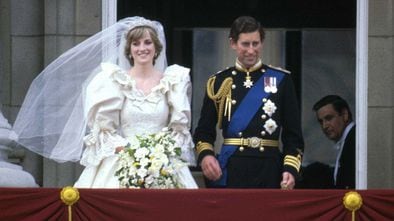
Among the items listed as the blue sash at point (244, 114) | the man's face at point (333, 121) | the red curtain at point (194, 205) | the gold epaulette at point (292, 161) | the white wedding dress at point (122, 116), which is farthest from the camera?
the man's face at point (333, 121)

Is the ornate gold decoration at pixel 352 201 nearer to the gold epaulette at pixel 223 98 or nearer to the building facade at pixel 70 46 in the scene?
the gold epaulette at pixel 223 98

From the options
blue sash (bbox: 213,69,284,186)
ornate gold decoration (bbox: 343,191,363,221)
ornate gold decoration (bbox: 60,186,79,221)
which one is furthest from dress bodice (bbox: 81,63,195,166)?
ornate gold decoration (bbox: 343,191,363,221)

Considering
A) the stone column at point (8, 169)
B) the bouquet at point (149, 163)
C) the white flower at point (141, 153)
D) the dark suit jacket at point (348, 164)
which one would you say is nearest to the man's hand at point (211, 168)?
the bouquet at point (149, 163)

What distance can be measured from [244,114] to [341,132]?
260 cm

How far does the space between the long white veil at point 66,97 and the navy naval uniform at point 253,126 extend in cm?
60

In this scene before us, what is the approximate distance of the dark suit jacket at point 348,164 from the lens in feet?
53.6

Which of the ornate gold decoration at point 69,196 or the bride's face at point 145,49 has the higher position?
the bride's face at point 145,49

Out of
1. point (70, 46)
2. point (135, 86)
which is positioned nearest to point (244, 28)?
point (135, 86)

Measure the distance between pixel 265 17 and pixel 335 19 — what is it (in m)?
0.63

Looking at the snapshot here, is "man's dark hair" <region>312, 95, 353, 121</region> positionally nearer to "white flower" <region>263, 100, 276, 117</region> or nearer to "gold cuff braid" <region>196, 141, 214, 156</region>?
"white flower" <region>263, 100, 276, 117</region>

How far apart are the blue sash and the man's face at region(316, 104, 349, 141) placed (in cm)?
238

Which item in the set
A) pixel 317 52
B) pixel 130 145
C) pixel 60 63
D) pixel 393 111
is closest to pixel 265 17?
pixel 317 52

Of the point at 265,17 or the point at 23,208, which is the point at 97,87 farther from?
the point at 265,17

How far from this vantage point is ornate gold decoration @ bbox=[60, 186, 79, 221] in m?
12.6
